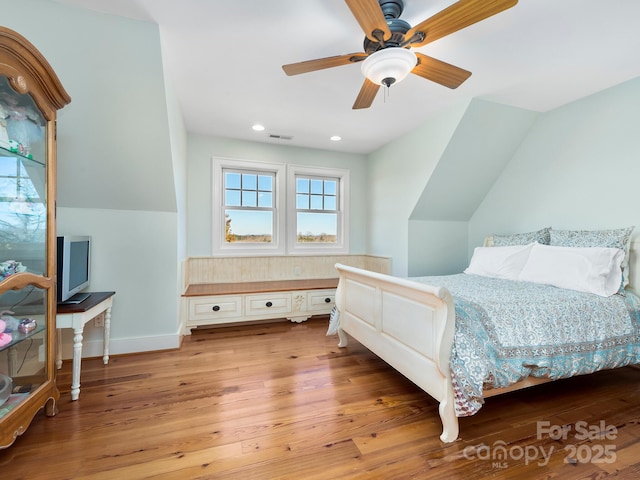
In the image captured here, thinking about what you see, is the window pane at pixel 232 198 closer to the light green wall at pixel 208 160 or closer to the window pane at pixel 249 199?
the window pane at pixel 249 199

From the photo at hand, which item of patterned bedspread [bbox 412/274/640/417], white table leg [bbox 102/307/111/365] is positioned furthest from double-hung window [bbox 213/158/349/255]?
patterned bedspread [bbox 412/274/640/417]

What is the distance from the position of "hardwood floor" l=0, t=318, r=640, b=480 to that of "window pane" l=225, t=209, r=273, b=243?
6.13 feet

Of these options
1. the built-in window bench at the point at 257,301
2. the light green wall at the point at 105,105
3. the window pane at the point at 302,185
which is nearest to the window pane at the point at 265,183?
the window pane at the point at 302,185

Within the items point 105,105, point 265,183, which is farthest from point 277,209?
point 105,105

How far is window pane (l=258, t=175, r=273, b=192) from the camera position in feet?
13.3

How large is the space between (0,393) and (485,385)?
99.9 inches

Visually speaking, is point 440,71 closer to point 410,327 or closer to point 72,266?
point 410,327

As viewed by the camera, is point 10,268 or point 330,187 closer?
point 10,268

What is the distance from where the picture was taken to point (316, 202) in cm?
434

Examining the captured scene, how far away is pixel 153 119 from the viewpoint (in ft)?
7.24

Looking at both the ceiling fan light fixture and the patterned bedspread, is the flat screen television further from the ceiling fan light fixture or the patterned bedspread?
the patterned bedspread

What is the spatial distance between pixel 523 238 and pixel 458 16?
8.30 ft

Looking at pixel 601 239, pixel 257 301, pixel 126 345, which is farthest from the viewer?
pixel 257 301

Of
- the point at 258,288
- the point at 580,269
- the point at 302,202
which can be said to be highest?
the point at 302,202
